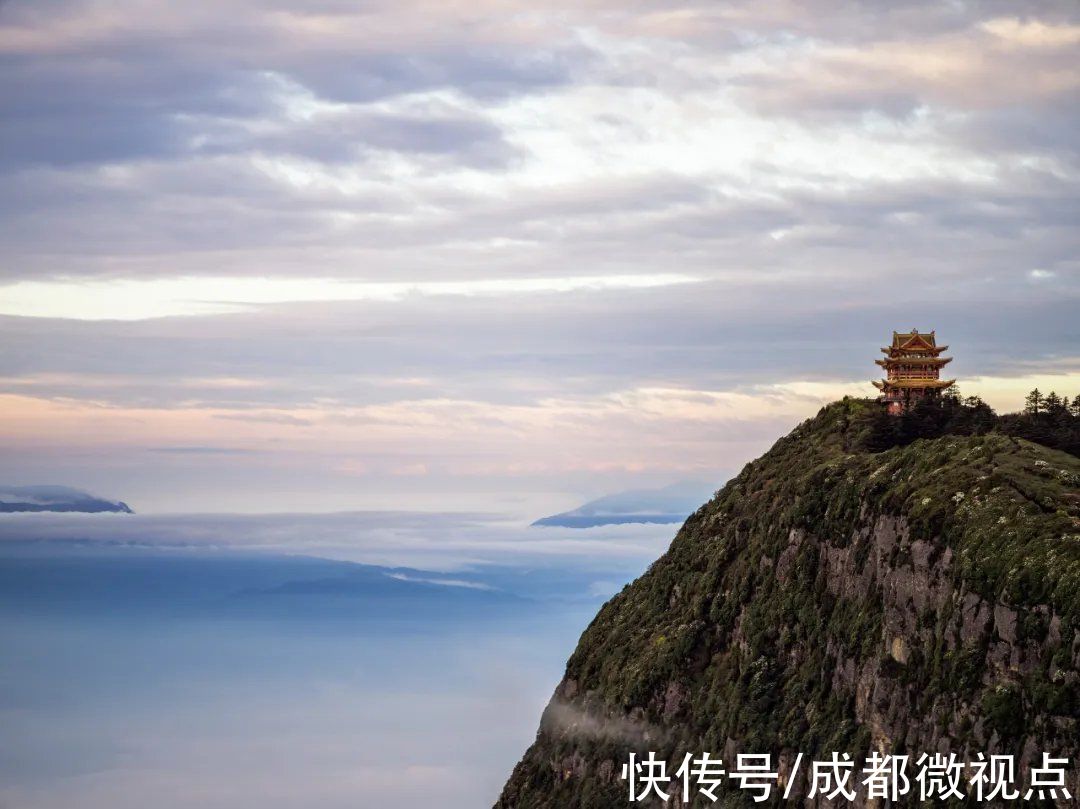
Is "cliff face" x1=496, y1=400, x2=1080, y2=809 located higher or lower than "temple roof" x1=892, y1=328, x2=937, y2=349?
lower

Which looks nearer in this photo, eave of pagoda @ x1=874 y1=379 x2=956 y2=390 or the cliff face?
the cliff face

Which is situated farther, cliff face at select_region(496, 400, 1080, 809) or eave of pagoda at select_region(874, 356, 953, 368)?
eave of pagoda at select_region(874, 356, 953, 368)

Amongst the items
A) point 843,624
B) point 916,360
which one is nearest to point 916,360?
point 916,360

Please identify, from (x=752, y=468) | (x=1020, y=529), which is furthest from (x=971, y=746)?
(x=752, y=468)

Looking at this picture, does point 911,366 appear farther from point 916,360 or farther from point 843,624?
point 843,624

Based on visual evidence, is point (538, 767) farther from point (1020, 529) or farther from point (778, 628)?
point (1020, 529)

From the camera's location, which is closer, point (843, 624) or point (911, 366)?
point (843, 624)

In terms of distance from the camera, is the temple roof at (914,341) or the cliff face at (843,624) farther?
the temple roof at (914,341)
